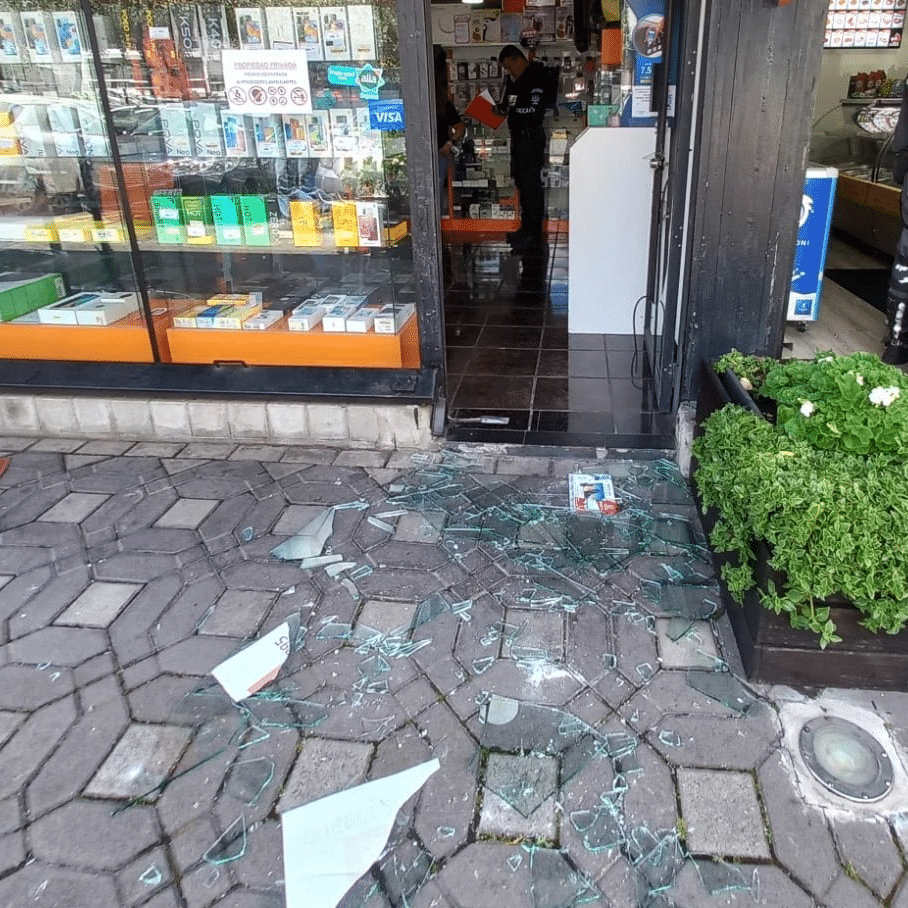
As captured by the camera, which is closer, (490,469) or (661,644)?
(661,644)

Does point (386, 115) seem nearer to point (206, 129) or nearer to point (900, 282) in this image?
point (206, 129)

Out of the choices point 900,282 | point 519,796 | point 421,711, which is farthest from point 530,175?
point 519,796

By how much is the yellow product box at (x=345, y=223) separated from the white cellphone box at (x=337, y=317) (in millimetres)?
342

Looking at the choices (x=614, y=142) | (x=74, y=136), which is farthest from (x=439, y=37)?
(x=74, y=136)

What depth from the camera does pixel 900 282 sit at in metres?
4.06

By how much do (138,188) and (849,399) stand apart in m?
3.42

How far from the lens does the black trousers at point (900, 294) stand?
402 cm

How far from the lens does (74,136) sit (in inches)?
150

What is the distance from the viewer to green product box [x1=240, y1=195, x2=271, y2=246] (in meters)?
3.82

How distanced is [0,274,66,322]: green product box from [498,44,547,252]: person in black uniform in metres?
5.15

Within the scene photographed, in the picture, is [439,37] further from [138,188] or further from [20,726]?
[20,726]

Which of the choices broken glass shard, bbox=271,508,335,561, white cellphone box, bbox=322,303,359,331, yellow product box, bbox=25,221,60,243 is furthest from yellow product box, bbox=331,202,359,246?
yellow product box, bbox=25,221,60,243

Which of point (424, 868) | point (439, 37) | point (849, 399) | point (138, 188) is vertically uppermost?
point (439, 37)

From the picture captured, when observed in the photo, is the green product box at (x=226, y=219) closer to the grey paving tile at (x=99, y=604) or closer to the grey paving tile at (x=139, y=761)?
the grey paving tile at (x=99, y=604)
